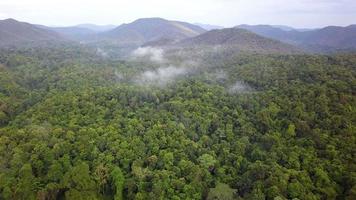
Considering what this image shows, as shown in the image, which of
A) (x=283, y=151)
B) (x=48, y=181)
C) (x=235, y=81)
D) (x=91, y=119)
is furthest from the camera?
(x=235, y=81)

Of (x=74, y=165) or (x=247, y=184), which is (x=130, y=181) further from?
(x=247, y=184)

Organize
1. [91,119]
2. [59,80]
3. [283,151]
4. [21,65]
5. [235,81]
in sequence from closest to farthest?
[283,151]
[91,119]
[235,81]
[59,80]
[21,65]

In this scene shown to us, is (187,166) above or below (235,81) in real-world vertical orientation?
below

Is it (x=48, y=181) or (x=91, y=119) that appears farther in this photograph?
(x=91, y=119)

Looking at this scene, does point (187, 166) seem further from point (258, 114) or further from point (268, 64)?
point (268, 64)

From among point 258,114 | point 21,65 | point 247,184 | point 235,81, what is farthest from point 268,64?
point 21,65

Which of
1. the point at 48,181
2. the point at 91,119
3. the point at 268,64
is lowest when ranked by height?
the point at 48,181
